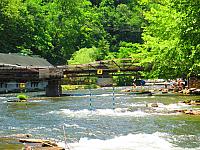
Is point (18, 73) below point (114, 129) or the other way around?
the other way around

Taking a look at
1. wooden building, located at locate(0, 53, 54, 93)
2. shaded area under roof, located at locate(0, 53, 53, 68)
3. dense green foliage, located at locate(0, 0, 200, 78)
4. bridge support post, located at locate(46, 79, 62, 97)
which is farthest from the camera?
shaded area under roof, located at locate(0, 53, 53, 68)

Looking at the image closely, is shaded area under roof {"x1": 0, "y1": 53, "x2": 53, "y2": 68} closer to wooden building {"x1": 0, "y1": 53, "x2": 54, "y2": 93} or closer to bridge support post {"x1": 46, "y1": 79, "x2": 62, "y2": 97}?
wooden building {"x1": 0, "y1": 53, "x2": 54, "y2": 93}

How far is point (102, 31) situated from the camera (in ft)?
449

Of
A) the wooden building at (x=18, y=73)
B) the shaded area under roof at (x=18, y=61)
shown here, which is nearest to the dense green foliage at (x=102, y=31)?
the shaded area under roof at (x=18, y=61)

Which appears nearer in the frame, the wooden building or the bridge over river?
the bridge over river

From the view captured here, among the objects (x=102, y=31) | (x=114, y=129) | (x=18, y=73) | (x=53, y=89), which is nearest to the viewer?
(x=114, y=129)

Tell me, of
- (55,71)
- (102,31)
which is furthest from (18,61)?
(102,31)

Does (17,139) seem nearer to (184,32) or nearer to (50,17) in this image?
(184,32)

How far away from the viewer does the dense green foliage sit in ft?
135

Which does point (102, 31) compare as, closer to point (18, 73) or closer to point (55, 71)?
point (18, 73)

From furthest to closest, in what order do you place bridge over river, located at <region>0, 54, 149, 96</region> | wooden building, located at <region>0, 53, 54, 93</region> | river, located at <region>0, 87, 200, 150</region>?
wooden building, located at <region>0, 53, 54, 93</region> < bridge over river, located at <region>0, 54, 149, 96</region> < river, located at <region>0, 87, 200, 150</region>

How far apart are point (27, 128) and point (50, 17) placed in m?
99.9

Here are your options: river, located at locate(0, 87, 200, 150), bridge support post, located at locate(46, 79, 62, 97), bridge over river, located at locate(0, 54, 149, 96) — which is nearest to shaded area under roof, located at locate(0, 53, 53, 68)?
bridge over river, located at locate(0, 54, 149, 96)

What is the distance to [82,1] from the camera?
142 metres
